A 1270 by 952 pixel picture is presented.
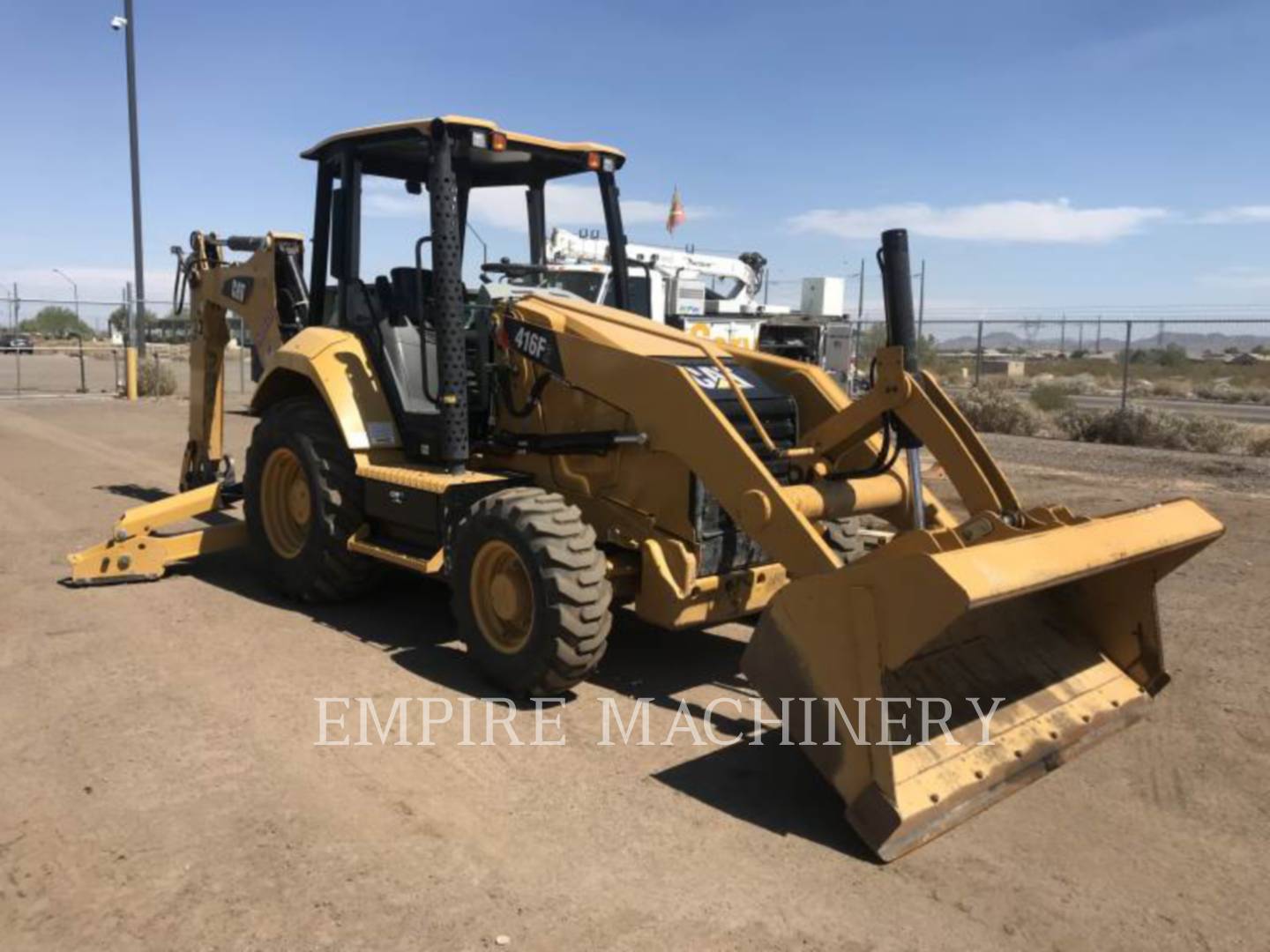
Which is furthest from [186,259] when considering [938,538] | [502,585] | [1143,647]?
[1143,647]

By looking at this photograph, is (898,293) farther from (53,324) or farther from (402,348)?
(53,324)

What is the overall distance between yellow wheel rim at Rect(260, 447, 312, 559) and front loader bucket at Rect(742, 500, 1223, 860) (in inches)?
151

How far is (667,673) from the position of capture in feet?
18.0

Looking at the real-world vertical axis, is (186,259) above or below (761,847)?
above

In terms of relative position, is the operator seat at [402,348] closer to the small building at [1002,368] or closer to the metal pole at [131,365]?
the metal pole at [131,365]

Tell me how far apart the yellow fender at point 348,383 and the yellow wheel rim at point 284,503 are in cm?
64

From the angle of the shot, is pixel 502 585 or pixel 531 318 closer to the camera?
pixel 502 585

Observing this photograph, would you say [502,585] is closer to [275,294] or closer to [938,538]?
[938,538]

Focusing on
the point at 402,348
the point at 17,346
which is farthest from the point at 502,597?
the point at 17,346

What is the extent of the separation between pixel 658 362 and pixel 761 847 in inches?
90.9

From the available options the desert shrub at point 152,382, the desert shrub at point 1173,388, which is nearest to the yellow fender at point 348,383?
the desert shrub at point 152,382

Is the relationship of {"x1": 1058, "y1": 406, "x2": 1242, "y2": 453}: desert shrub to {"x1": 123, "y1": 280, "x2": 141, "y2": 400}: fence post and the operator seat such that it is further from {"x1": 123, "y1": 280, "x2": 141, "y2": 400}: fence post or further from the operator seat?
{"x1": 123, "y1": 280, "x2": 141, "y2": 400}: fence post

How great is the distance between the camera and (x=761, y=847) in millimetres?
3641

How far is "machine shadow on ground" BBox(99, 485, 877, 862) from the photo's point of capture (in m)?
3.95
